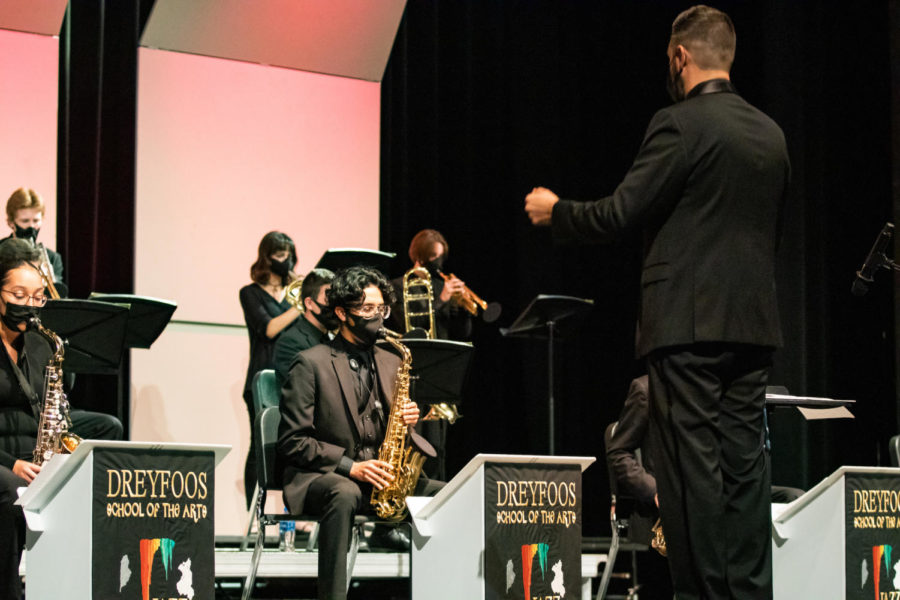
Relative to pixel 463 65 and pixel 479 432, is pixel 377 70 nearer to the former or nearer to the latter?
pixel 463 65

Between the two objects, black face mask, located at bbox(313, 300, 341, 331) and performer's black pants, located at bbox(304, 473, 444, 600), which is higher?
black face mask, located at bbox(313, 300, 341, 331)

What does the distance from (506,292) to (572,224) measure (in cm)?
408

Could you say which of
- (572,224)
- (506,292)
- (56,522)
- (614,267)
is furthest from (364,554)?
(614,267)

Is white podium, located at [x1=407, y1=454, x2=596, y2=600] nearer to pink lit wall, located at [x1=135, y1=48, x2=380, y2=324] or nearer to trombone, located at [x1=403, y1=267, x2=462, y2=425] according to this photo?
trombone, located at [x1=403, y1=267, x2=462, y2=425]

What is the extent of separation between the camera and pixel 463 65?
6.88 metres

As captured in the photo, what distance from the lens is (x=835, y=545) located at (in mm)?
3562

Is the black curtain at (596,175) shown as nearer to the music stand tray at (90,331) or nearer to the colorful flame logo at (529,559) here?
the music stand tray at (90,331)

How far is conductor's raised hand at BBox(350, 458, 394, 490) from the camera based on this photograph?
3830mm

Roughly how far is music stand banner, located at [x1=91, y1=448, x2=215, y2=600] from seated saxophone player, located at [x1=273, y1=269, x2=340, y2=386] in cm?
198

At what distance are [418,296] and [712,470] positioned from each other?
330 centimetres

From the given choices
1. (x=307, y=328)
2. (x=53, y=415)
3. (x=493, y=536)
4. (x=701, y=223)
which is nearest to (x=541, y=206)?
(x=701, y=223)

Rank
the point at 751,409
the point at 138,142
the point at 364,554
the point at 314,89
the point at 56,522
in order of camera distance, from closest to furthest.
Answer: the point at 751,409
the point at 56,522
the point at 364,554
the point at 138,142
the point at 314,89

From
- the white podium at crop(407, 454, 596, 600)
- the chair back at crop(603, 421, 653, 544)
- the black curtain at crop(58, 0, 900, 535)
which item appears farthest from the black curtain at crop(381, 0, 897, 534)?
the white podium at crop(407, 454, 596, 600)

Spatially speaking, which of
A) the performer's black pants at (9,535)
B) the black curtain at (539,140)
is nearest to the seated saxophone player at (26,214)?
the performer's black pants at (9,535)
